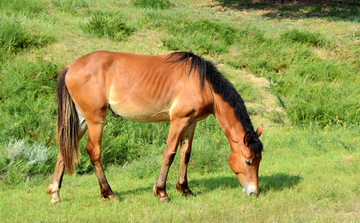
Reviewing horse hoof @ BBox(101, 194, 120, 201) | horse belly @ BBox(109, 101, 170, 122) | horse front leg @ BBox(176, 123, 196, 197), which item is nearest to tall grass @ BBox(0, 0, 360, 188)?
horse front leg @ BBox(176, 123, 196, 197)

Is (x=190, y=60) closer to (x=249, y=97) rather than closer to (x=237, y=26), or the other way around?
(x=249, y=97)

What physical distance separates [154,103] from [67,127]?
122 centimetres

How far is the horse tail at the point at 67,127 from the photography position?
17.0 feet

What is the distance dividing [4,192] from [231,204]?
129 inches

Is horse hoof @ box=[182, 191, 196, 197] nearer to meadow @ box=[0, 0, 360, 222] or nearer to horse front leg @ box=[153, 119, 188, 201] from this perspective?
meadow @ box=[0, 0, 360, 222]

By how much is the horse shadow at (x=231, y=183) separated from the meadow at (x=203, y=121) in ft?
0.10

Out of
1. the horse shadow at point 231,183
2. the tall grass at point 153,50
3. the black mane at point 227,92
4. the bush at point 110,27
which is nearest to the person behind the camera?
the black mane at point 227,92

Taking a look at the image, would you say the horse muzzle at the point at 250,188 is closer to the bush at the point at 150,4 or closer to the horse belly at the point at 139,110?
the horse belly at the point at 139,110

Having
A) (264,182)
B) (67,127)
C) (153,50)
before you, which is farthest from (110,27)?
(264,182)

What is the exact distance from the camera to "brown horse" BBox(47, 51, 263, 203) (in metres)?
5.05

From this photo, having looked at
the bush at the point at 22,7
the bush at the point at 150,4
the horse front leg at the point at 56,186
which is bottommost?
the horse front leg at the point at 56,186

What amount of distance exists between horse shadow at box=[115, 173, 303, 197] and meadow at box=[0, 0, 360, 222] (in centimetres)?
3

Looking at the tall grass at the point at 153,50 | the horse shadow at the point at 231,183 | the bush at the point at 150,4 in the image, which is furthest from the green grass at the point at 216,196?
the bush at the point at 150,4

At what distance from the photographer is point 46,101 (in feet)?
27.8
